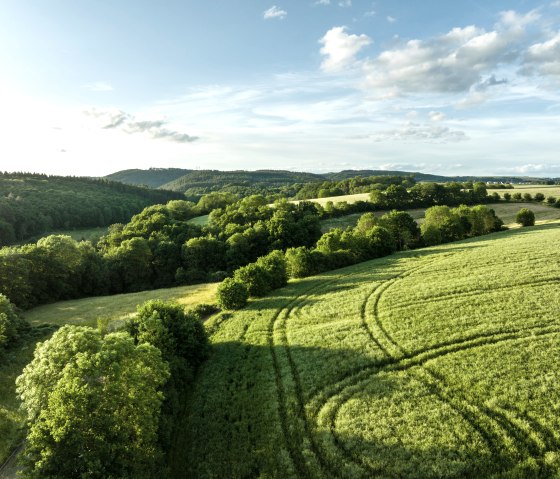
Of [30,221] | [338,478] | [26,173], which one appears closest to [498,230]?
[338,478]

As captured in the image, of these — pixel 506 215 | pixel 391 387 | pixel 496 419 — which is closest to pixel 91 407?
pixel 391 387

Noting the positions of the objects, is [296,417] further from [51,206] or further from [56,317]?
[51,206]

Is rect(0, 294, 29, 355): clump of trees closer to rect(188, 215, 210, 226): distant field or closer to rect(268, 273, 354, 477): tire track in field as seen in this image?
rect(268, 273, 354, 477): tire track in field

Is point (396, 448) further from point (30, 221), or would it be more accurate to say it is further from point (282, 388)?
point (30, 221)

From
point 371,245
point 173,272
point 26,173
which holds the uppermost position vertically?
point 26,173

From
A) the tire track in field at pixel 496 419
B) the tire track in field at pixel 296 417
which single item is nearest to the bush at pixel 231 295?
the tire track in field at pixel 296 417

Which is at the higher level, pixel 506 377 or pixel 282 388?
pixel 506 377

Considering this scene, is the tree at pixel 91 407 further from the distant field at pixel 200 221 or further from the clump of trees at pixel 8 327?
the distant field at pixel 200 221
